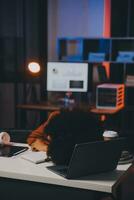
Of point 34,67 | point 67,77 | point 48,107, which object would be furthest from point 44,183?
point 34,67

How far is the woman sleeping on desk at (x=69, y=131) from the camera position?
1876mm

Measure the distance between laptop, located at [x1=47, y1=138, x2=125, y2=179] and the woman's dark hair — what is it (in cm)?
8

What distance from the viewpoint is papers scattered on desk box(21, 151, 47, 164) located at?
2041 mm

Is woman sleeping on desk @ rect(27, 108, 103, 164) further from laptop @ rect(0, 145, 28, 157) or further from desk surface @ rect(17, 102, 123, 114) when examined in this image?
desk surface @ rect(17, 102, 123, 114)

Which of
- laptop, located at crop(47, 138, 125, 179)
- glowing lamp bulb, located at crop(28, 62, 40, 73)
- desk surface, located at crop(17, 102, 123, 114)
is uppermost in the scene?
glowing lamp bulb, located at crop(28, 62, 40, 73)

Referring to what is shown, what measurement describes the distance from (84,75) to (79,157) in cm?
311

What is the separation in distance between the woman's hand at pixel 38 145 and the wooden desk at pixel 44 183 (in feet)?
0.81

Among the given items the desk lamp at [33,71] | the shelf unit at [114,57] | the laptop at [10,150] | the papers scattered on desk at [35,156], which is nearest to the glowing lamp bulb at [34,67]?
the desk lamp at [33,71]

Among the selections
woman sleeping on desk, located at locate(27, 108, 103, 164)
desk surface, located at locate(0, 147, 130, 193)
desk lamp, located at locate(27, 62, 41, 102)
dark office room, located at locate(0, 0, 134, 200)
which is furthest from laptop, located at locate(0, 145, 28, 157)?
desk lamp, located at locate(27, 62, 41, 102)

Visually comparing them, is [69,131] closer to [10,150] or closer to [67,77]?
[10,150]

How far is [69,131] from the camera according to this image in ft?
6.17

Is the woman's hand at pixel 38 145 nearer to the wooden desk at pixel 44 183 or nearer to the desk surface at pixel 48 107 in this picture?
the wooden desk at pixel 44 183

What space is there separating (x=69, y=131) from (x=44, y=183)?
270 millimetres

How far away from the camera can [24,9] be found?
5.48 m
